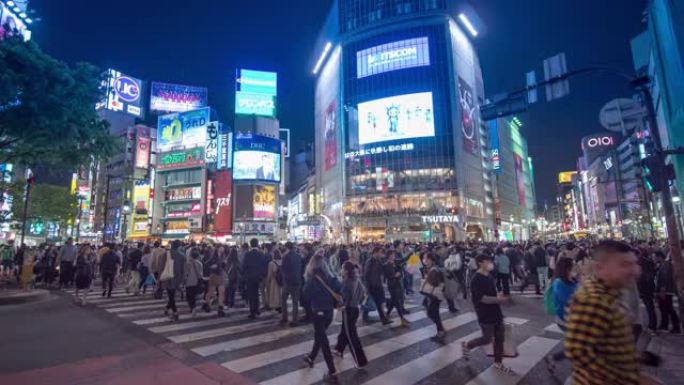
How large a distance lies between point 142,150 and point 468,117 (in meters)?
62.6

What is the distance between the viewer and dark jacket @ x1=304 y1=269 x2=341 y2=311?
5836 mm

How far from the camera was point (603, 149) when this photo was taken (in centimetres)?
11400

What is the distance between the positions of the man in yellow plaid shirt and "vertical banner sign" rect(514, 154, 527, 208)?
130 m

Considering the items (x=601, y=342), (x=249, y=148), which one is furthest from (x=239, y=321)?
(x=249, y=148)

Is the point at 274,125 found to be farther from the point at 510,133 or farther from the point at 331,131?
the point at 510,133

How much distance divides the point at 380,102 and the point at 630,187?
62421 millimetres

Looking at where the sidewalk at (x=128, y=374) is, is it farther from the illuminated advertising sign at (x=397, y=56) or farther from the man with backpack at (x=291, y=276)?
the illuminated advertising sign at (x=397, y=56)

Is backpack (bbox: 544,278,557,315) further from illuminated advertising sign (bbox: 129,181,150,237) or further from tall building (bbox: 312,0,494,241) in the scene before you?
illuminated advertising sign (bbox: 129,181,150,237)

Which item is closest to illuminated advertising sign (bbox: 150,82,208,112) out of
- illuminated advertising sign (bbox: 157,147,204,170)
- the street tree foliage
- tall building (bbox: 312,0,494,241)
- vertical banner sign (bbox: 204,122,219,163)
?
illuminated advertising sign (bbox: 157,147,204,170)

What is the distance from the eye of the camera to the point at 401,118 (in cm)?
7025

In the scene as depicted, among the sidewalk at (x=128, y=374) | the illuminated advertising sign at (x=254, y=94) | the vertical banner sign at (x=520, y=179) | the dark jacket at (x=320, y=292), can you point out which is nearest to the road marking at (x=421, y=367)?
the dark jacket at (x=320, y=292)

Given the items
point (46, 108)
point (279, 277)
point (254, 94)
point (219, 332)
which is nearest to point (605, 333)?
point (219, 332)

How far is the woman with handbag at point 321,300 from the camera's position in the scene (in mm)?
5730

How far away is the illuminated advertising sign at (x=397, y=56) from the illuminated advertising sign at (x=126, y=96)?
50355mm
